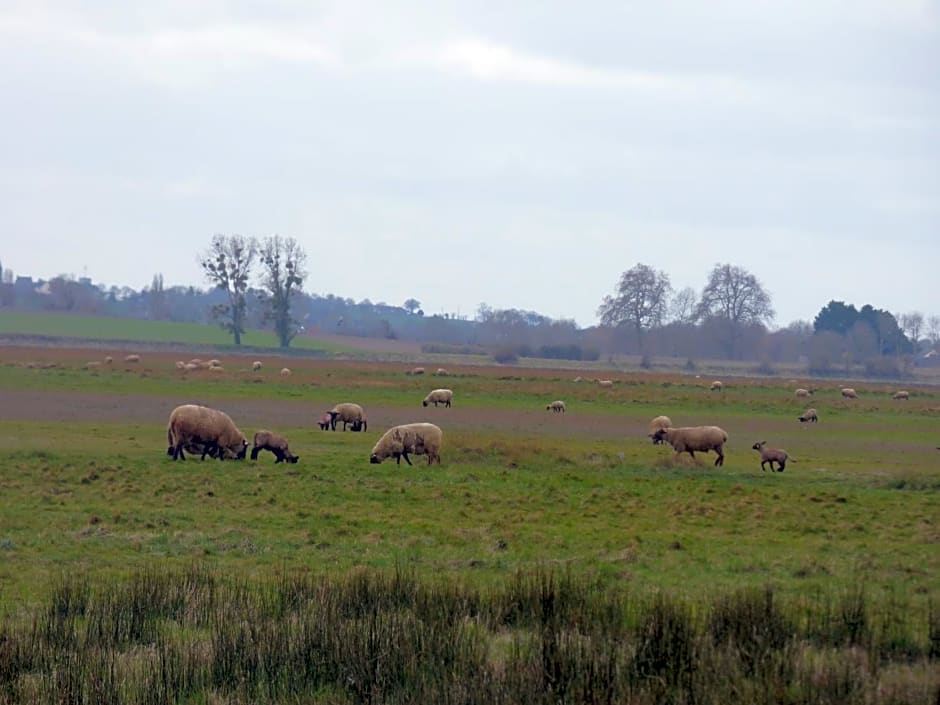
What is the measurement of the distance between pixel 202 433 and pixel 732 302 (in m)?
130

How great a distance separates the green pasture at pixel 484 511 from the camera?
14664 millimetres

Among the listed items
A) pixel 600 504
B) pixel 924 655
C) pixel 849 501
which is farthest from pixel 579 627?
pixel 849 501

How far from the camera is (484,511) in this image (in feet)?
65.6

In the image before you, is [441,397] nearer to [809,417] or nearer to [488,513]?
[809,417]

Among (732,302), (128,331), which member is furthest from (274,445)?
(732,302)

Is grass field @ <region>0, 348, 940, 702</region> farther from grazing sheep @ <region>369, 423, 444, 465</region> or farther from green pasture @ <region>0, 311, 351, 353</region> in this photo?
green pasture @ <region>0, 311, 351, 353</region>

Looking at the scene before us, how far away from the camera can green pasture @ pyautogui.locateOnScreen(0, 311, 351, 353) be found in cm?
11200

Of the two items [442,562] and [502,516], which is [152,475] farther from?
[442,562]

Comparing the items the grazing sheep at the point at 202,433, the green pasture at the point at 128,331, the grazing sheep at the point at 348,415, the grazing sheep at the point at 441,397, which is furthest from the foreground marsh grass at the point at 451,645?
the green pasture at the point at 128,331

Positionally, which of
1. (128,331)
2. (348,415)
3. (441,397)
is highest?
(128,331)

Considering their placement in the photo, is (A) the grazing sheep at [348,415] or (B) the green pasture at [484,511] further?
(A) the grazing sheep at [348,415]

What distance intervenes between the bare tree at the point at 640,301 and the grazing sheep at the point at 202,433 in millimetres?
116385

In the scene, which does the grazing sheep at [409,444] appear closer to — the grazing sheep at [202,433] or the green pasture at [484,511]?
the green pasture at [484,511]

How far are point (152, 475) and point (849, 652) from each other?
1759 centimetres
